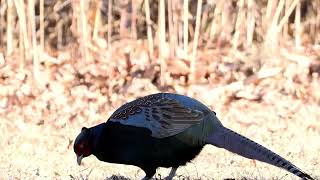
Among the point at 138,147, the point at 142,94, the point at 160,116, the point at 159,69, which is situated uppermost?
the point at 160,116

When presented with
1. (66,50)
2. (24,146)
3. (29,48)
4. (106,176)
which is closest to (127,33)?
(66,50)

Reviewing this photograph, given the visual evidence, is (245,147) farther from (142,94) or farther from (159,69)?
(159,69)

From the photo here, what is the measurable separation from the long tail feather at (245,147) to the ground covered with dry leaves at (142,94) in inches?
57.9

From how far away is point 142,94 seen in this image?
8.49 meters

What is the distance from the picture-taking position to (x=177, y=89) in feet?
28.0

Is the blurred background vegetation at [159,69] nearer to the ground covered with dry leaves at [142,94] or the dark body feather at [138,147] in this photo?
the ground covered with dry leaves at [142,94]

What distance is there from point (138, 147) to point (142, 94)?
409 centimetres

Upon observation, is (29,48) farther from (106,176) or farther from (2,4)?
(106,176)

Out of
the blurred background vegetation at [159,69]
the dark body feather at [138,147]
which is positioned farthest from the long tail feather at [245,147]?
the blurred background vegetation at [159,69]

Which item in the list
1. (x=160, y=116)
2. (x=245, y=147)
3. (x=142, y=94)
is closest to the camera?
(x=245, y=147)

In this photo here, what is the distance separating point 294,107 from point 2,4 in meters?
4.26

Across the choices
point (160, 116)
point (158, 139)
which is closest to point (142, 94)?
point (160, 116)

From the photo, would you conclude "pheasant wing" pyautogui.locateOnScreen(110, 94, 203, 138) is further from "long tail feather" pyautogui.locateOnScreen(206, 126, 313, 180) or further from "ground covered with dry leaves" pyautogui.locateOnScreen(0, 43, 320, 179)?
"ground covered with dry leaves" pyautogui.locateOnScreen(0, 43, 320, 179)

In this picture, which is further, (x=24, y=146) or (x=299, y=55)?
(x=299, y=55)
